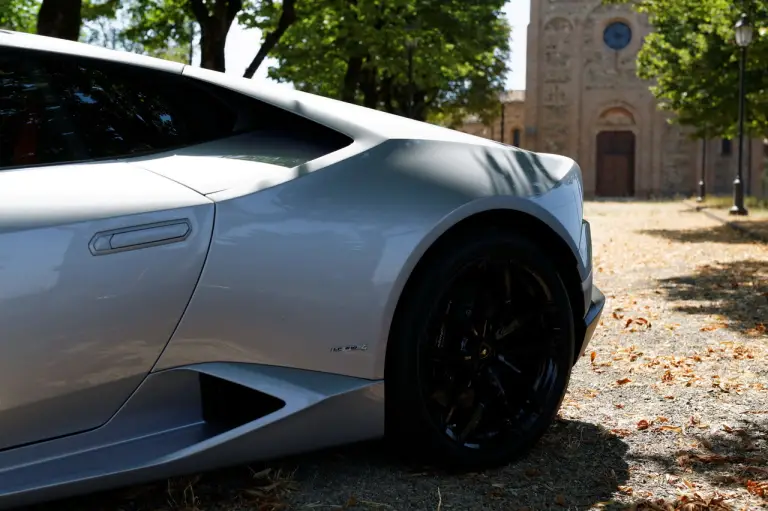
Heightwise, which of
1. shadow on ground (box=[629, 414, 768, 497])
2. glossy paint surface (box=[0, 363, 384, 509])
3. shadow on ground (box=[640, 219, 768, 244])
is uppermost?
glossy paint surface (box=[0, 363, 384, 509])

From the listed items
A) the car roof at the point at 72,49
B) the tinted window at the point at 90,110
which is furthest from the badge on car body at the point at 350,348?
the car roof at the point at 72,49

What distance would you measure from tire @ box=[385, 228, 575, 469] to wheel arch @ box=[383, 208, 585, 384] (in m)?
0.02

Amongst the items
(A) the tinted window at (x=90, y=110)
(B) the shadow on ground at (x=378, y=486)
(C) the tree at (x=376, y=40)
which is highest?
(C) the tree at (x=376, y=40)

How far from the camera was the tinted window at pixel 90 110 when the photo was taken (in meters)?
2.69

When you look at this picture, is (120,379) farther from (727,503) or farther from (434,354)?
(727,503)

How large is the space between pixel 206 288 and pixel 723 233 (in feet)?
57.9

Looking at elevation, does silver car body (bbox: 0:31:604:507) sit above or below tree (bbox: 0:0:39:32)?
below

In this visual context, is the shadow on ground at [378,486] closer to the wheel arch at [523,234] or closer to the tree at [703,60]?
the wheel arch at [523,234]

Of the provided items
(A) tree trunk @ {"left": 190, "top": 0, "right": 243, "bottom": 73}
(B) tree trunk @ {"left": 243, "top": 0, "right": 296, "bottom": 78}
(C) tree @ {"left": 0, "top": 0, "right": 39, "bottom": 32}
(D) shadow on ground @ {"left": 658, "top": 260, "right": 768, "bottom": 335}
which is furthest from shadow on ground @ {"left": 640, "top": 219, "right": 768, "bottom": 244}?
(C) tree @ {"left": 0, "top": 0, "right": 39, "bottom": 32}

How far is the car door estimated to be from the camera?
2363mm

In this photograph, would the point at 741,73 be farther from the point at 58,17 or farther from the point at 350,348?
the point at 350,348

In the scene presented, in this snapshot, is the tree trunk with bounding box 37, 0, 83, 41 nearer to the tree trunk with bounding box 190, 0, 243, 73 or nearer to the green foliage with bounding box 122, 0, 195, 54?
the tree trunk with bounding box 190, 0, 243, 73

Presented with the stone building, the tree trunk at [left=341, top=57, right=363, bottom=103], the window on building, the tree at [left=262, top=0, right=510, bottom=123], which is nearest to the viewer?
the tree at [left=262, top=0, right=510, bottom=123]

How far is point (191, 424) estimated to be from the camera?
2725 millimetres
